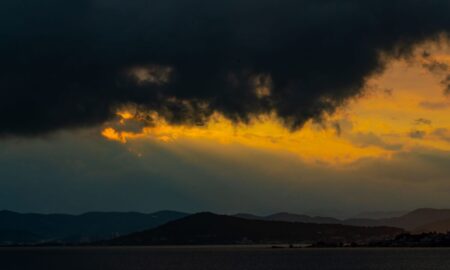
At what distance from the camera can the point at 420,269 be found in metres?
199

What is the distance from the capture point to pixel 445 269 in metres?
188

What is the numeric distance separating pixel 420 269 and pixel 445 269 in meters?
12.0
